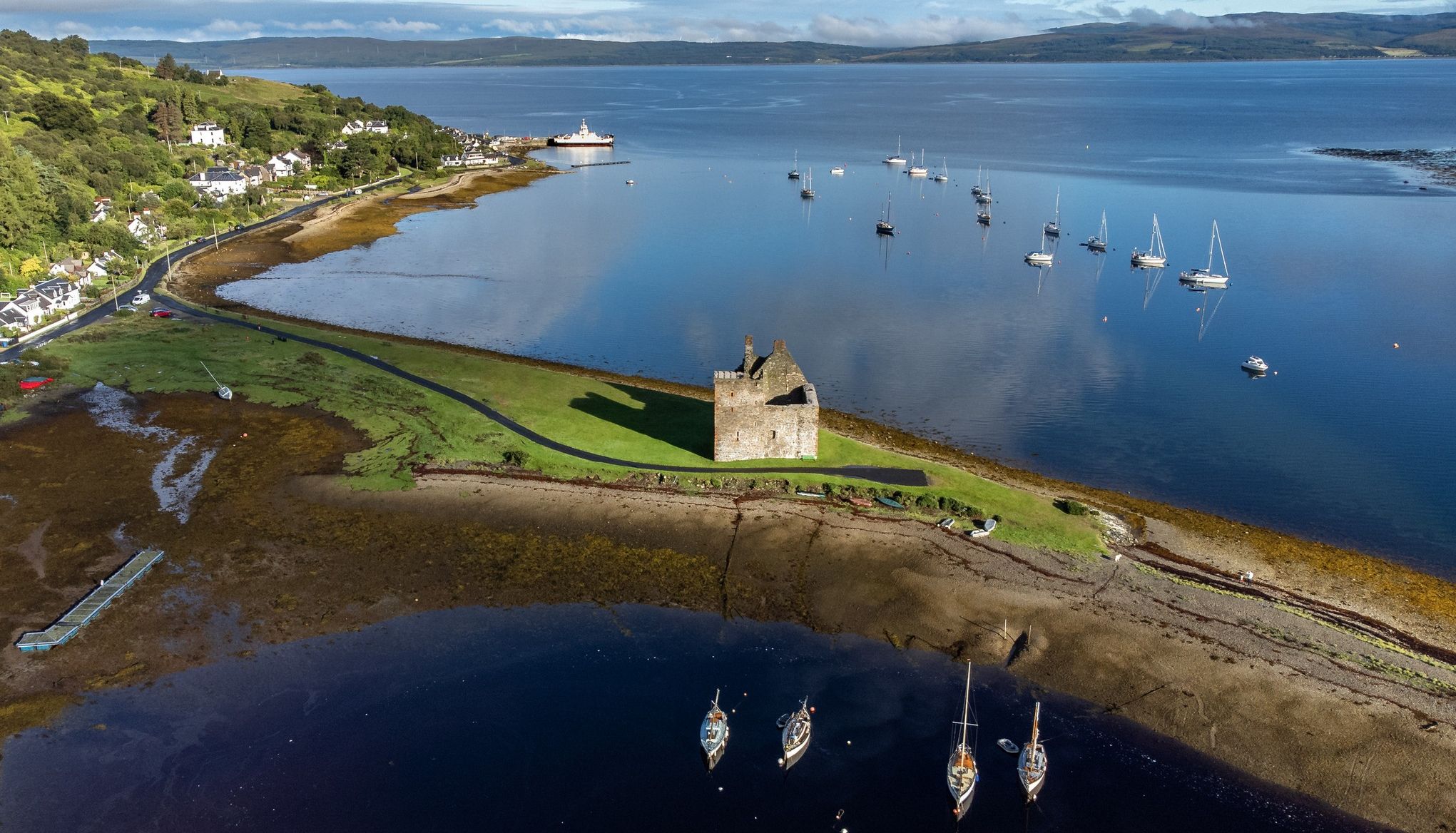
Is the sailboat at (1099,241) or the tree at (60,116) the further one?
the tree at (60,116)

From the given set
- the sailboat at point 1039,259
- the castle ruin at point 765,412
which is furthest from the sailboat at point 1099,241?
the castle ruin at point 765,412

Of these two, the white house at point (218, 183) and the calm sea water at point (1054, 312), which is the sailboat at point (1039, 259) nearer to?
the calm sea water at point (1054, 312)

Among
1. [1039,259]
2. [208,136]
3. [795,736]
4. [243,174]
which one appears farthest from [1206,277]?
[208,136]

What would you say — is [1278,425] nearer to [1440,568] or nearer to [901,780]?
[1440,568]

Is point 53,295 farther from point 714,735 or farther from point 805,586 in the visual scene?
point 714,735

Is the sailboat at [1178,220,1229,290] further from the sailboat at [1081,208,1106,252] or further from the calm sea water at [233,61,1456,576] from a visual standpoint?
the sailboat at [1081,208,1106,252]

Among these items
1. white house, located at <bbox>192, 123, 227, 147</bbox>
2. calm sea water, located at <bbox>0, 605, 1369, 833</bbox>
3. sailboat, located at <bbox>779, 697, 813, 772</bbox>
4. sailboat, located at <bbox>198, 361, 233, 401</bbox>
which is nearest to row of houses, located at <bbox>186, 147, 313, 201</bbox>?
white house, located at <bbox>192, 123, 227, 147</bbox>
